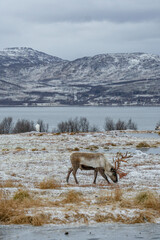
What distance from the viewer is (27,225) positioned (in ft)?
37.2

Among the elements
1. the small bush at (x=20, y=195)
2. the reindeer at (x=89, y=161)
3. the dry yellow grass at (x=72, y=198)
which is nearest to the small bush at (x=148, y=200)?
the dry yellow grass at (x=72, y=198)

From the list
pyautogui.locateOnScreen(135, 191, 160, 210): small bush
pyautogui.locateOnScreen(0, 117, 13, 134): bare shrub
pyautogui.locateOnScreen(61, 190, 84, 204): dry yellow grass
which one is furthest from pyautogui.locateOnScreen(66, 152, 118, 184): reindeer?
pyautogui.locateOnScreen(0, 117, 13, 134): bare shrub

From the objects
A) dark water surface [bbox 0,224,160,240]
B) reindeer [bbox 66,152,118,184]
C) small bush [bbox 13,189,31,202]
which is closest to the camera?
dark water surface [bbox 0,224,160,240]

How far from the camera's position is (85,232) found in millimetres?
10656

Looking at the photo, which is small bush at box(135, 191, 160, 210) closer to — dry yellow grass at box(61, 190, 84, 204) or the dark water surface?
the dark water surface

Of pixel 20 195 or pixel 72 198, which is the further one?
pixel 72 198

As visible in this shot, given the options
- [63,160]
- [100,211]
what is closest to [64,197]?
[100,211]

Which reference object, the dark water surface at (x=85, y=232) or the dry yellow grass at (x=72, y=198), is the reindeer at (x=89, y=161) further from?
the dark water surface at (x=85, y=232)

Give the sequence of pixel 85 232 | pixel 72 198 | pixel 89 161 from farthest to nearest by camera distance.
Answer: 1. pixel 89 161
2. pixel 72 198
3. pixel 85 232

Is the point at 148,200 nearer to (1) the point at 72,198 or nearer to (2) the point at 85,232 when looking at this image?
(1) the point at 72,198

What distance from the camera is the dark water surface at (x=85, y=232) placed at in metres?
10.1

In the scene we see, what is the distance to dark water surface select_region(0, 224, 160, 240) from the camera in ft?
33.3

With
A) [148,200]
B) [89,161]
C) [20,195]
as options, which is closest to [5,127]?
[89,161]

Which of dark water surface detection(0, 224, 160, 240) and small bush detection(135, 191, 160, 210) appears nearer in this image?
dark water surface detection(0, 224, 160, 240)
